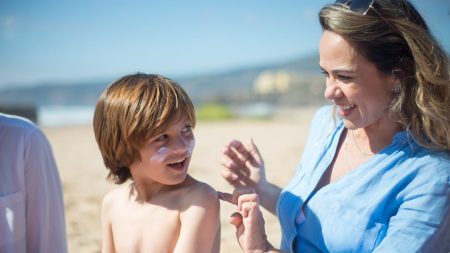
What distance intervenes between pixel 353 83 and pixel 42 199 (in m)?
1.56

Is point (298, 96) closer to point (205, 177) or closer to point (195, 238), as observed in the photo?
point (205, 177)

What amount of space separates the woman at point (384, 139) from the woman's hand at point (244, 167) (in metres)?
0.44

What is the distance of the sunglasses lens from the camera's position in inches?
83.3

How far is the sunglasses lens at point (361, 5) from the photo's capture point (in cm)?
212

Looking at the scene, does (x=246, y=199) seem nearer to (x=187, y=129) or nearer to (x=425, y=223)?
(x=187, y=129)

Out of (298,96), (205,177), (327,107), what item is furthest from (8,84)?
(327,107)

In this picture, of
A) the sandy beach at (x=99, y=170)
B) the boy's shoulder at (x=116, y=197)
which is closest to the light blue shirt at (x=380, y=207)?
the boy's shoulder at (x=116, y=197)

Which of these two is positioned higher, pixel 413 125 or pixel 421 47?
pixel 421 47

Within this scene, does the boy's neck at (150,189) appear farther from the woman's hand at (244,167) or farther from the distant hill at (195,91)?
the distant hill at (195,91)

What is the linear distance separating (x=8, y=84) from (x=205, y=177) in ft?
→ 276

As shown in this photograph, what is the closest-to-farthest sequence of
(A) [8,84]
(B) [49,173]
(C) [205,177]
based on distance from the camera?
(B) [49,173], (C) [205,177], (A) [8,84]

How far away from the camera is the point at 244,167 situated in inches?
109

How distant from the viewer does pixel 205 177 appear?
810cm

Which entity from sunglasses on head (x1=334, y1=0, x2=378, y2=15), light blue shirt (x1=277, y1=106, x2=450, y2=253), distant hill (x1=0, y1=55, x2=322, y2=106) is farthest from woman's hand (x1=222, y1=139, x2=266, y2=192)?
distant hill (x1=0, y1=55, x2=322, y2=106)
